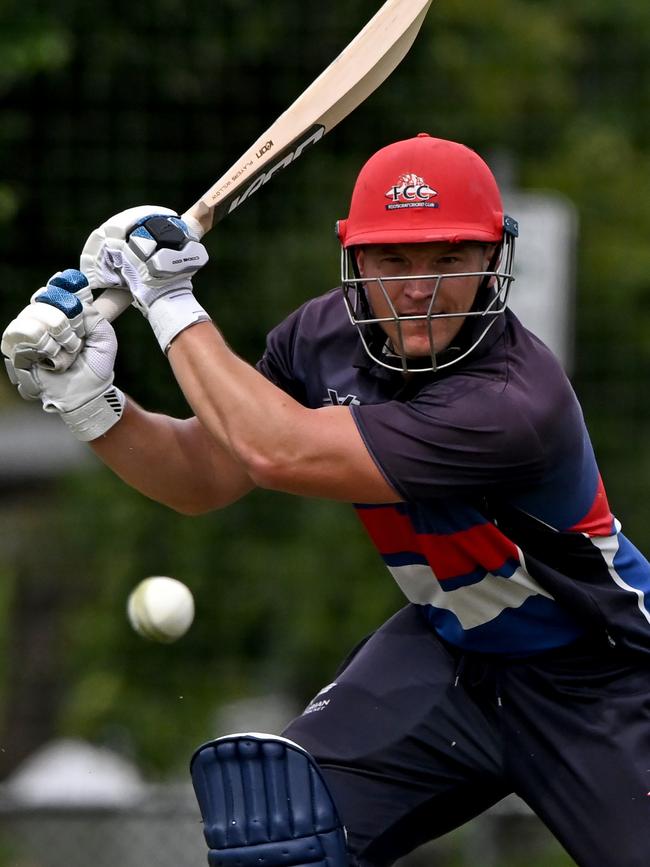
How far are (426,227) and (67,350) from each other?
73 cm

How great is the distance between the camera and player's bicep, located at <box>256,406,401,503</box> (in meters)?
3.20

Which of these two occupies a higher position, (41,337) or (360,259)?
(360,259)

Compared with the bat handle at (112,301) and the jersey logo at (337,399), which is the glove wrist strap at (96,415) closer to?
the bat handle at (112,301)

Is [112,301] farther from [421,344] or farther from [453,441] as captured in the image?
[453,441]

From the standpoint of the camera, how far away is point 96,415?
361cm

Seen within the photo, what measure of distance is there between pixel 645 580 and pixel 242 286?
362 cm

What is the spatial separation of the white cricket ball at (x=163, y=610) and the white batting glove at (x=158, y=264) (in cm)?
93

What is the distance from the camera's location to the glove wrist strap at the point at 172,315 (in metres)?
3.29

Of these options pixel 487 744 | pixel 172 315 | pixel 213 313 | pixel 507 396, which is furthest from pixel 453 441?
pixel 213 313

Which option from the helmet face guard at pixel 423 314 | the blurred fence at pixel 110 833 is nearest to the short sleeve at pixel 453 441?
the helmet face guard at pixel 423 314

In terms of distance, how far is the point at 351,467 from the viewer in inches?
126

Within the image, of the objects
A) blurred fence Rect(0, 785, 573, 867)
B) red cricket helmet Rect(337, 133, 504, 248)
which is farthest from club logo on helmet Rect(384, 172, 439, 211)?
blurred fence Rect(0, 785, 573, 867)

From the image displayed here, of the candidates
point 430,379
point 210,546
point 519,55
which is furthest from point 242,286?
point 430,379

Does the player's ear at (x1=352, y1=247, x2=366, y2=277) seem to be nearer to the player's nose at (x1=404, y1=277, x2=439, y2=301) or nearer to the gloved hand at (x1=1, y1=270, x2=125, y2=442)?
the player's nose at (x1=404, y1=277, x2=439, y2=301)
